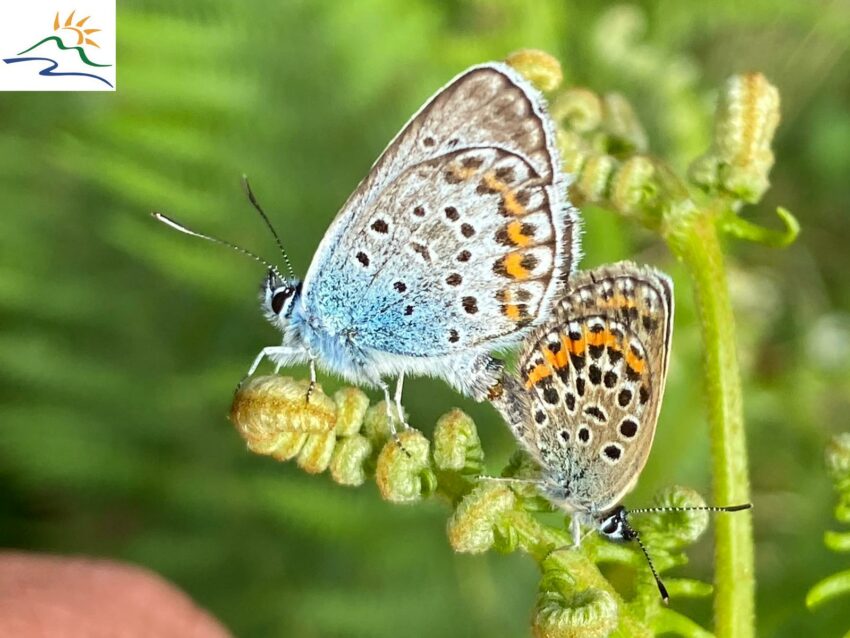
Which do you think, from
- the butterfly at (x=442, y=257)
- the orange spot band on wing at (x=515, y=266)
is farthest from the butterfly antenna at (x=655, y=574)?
the orange spot band on wing at (x=515, y=266)

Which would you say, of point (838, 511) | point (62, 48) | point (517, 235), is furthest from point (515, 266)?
point (62, 48)

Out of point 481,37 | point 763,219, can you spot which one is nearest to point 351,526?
point 481,37

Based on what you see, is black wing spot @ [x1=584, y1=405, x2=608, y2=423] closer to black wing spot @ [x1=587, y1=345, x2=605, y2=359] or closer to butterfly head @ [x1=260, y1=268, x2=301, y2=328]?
black wing spot @ [x1=587, y1=345, x2=605, y2=359]

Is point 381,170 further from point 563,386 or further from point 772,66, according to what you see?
point 772,66

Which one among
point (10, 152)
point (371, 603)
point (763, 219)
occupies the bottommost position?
point (371, 603)

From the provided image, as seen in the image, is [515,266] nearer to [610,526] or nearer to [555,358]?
[555,358]

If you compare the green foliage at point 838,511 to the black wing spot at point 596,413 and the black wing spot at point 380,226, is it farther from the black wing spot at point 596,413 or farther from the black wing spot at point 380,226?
the black wing spot at point 380,226

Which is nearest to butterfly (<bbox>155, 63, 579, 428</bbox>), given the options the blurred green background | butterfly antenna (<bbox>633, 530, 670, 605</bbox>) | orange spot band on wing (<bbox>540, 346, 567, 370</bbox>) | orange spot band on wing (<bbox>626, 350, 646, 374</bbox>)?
orange spot band on wing (<bbox>540, 346, 567, 370</bbox>)

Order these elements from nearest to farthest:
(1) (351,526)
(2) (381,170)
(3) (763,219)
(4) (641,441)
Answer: (4) (641,441) → (2) (381,170) → (1) (351,526) → (3) (763,219)
